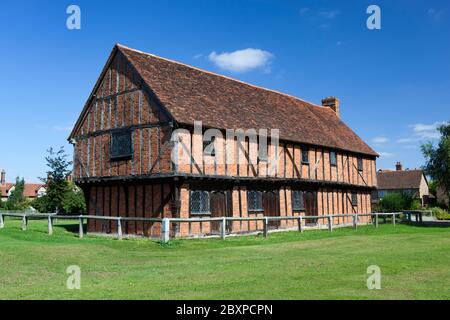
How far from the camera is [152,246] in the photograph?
15180 mm

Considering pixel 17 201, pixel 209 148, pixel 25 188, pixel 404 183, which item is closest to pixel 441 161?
pixel 209 148

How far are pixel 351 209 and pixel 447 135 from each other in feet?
38.8

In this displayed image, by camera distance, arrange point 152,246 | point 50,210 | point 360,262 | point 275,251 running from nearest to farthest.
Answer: point 360,262 → point 275,251 → point 152,246 → point 50,210

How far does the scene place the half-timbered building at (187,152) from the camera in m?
19.3

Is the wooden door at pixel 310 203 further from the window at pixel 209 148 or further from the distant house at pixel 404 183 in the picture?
the distant house at pixel 404 183

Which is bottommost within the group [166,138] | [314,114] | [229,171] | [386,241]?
[386,241]

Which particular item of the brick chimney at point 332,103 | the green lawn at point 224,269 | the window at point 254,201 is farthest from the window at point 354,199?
the green lawn at point 224,269

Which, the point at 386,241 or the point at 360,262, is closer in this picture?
the point at 360,262

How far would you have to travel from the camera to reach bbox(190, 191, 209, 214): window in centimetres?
1942

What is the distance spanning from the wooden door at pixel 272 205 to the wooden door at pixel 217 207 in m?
3.06

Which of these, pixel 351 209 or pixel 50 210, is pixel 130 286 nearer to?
pixel 351 209

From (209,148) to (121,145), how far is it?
4.50 m
